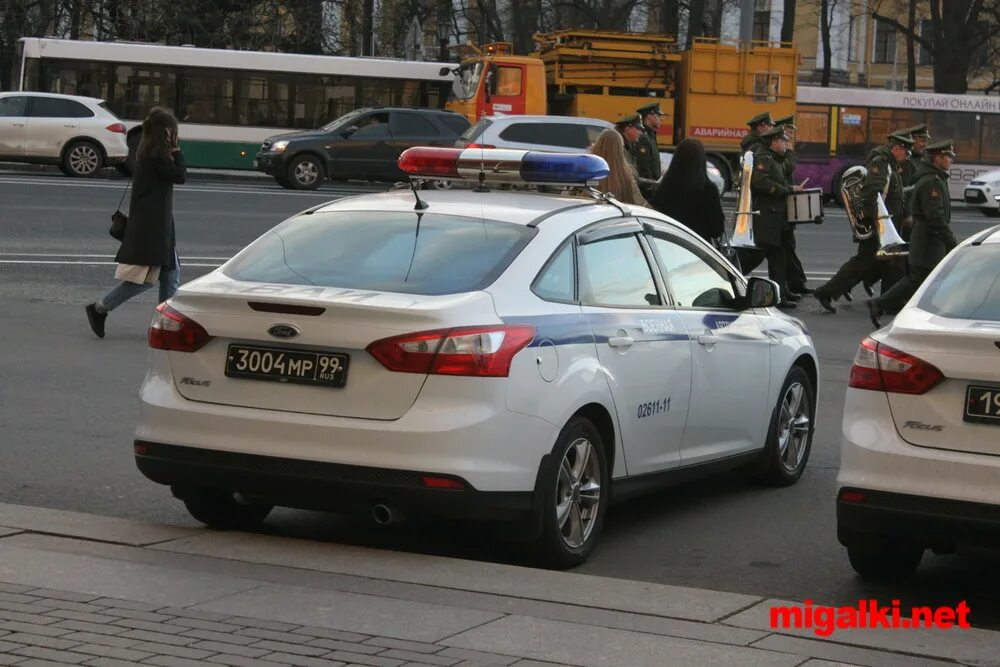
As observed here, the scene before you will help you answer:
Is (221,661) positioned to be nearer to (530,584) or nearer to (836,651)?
(530,584)

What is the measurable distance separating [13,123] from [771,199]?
70.7 feet

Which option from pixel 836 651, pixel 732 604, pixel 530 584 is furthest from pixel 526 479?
pixel 836 651

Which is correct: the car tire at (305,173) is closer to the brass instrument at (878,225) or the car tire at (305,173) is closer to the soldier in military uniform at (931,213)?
the brass instrument at (878,225)

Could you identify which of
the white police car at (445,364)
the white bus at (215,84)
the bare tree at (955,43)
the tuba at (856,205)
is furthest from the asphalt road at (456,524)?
the bare tree at (955,43)

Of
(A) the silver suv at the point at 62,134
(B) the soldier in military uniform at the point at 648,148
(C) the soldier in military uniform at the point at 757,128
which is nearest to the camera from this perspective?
(B) the soldier in military uniform at the point at 648,148

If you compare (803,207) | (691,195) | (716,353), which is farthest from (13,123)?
(716,353)

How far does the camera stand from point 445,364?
19.6 ft

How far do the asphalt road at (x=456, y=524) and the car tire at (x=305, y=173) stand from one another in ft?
61.3

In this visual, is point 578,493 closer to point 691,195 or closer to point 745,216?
point 691,195

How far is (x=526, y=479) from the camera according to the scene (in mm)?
6121

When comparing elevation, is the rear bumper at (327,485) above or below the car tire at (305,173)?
above

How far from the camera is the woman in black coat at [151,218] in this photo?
12.3 meters

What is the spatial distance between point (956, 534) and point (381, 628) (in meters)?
2.04

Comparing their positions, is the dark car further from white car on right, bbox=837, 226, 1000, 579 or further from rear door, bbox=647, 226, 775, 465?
white car on right, bbox=837, 226, 1000, 579
